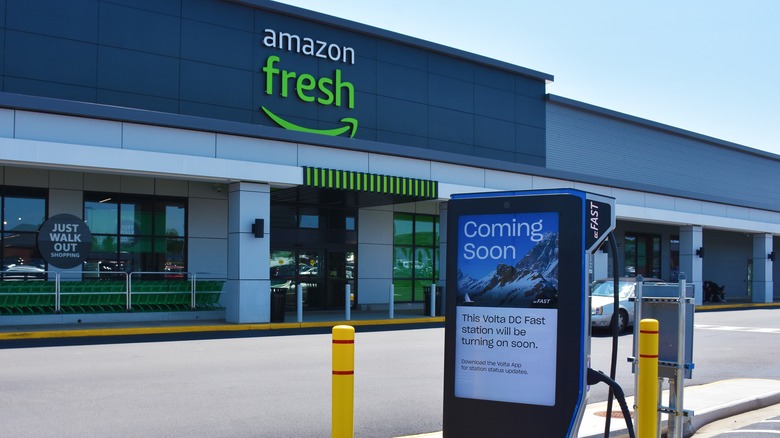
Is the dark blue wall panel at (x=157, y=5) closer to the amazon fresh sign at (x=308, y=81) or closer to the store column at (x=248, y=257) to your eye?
the amazon fresh sign at (x=308, y=81)

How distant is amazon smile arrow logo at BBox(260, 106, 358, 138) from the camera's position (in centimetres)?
2468

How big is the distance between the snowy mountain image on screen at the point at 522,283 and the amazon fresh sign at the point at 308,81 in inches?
764

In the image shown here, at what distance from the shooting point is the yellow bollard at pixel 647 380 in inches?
259

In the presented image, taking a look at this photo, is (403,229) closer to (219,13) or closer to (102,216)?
(219,13)

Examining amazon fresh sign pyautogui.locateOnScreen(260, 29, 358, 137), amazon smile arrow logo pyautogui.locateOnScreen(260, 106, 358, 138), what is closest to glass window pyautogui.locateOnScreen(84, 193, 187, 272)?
amazon smile arrow logo pyautogui.locateOnScreen(260, 106, 358, 138)

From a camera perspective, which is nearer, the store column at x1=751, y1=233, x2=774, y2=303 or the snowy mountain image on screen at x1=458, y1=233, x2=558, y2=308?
the snowy mountain image on screen at x1=458, y1=233, x2=558, y2=308

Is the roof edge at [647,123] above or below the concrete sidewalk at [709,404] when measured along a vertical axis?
above

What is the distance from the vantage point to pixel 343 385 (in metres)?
4.84

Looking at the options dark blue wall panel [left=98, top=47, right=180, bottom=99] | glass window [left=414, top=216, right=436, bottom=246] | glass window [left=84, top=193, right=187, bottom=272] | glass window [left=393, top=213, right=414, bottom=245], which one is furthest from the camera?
glass window [left=414, top=216, right=436, bottom=246]

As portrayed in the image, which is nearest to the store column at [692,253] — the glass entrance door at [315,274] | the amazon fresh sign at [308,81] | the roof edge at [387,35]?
the roof edge at [387,35]

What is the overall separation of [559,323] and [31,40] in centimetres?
1964

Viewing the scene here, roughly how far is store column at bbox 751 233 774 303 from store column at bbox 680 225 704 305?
5281mm

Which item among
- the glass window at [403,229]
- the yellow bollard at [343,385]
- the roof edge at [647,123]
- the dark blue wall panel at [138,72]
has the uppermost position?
the roof edge at [647,123]

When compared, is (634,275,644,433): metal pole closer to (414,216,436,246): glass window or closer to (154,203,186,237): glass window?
(154,203,186,237): glass window
